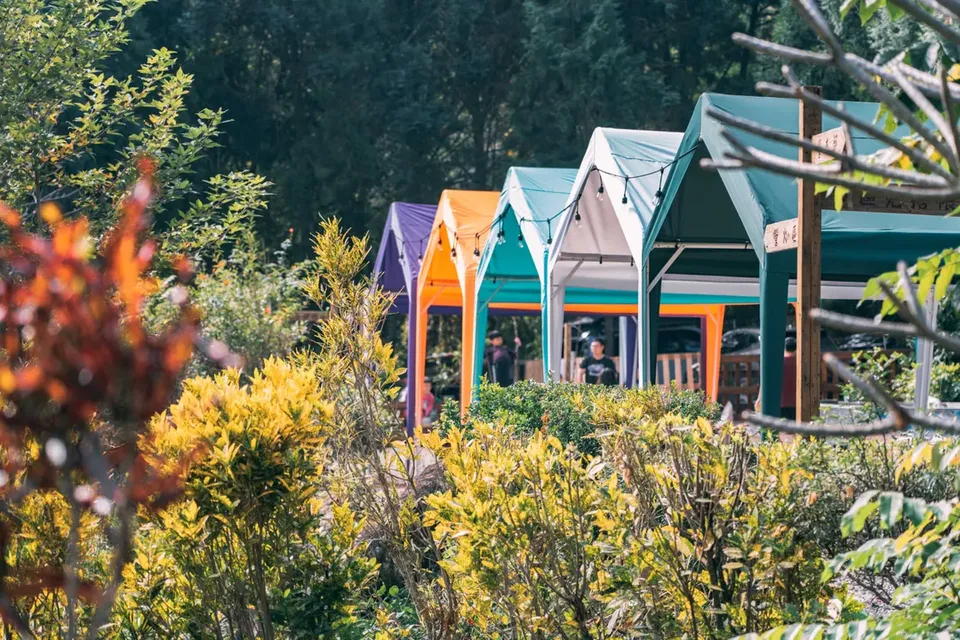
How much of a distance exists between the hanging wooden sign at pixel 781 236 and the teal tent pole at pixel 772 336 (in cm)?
18

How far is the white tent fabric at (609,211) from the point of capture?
869 cm

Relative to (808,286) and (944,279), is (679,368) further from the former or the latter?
(944,279)

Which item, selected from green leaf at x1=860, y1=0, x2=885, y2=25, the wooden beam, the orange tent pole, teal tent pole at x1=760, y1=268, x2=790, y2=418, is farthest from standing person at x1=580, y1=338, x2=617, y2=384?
green leaf at x1=860, y1=0, x2=885, y2=25

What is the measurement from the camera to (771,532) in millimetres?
3057

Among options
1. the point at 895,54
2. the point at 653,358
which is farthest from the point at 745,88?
the point at 895,54

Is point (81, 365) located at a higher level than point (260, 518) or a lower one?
higher

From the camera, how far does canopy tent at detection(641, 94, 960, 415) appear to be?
20.7 ft

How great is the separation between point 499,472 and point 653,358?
6.36 meters

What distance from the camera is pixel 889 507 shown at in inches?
74.9

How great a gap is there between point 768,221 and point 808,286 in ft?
3.26

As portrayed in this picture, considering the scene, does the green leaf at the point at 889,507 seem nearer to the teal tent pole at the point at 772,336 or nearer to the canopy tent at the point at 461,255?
the teal tent pole at the point at 772,336

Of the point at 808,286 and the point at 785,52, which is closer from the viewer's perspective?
the point at 785,52

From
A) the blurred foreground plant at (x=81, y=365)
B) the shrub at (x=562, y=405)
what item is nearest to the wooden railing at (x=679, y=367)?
the shrub at (x=562, y=405)

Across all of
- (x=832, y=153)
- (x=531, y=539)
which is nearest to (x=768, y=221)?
(x=531, y=539)
